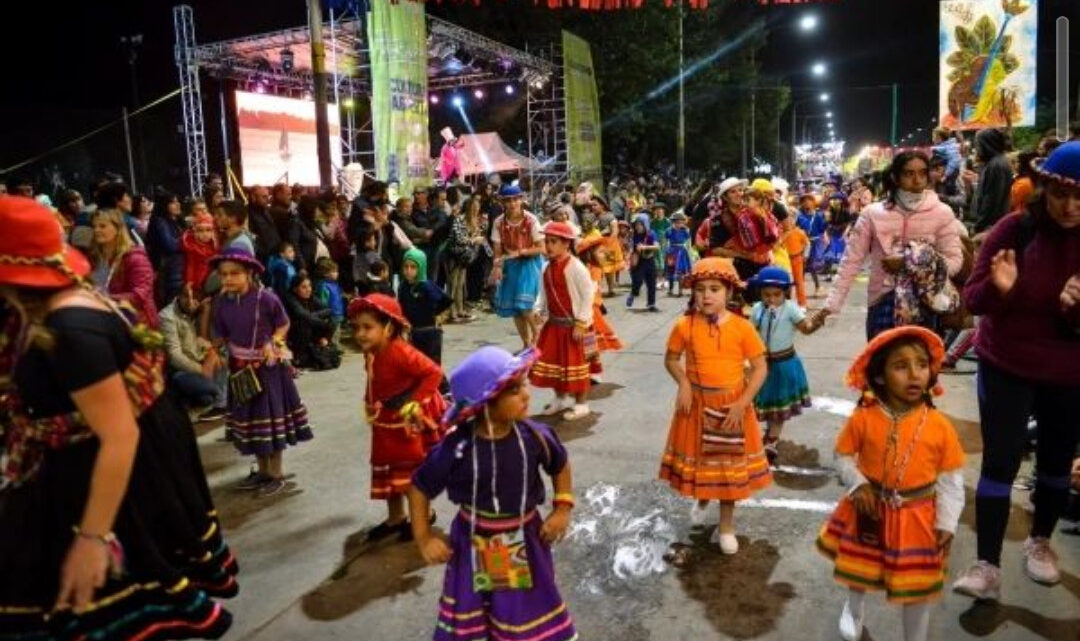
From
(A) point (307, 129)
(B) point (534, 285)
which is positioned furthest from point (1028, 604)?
(A) point (307, 129)

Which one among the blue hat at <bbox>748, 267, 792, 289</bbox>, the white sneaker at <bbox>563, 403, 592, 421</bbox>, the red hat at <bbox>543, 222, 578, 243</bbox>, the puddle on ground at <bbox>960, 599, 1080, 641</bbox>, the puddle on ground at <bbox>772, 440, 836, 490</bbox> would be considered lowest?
the puddle on ground at <bbox>960, 599, 1080, 641</bbox>

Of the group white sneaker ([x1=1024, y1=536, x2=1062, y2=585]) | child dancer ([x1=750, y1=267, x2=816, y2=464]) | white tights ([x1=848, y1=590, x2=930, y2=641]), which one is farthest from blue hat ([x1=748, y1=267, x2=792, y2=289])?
white tights ([x1=848, y1=590, x2=930, y2=641])

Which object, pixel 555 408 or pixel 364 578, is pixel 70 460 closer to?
pixel 364 578

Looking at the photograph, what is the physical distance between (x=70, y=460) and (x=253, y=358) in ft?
10.5

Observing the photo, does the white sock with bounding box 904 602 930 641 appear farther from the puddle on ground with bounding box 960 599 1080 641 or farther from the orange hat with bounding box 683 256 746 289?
the orange hat with bounding box 683 256 746 289

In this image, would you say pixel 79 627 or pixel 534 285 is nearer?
pixel 79 627

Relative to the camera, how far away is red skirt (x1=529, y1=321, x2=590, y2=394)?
23.4 ft

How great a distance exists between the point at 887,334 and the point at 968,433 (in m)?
3.69

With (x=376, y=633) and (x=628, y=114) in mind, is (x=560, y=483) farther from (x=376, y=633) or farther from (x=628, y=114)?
(x=628, y=114)

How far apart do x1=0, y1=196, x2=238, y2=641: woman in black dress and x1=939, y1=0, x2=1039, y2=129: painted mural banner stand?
18.7 m

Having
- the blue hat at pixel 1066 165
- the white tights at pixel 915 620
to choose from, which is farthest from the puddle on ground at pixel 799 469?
the blue hat at pixel 1066 165

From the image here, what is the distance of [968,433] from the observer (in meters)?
6.41

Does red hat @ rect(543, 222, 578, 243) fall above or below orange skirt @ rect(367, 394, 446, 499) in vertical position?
above

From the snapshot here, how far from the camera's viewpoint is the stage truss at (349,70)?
18922mm
